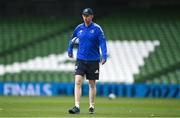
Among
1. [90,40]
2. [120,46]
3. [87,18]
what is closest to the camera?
[87,18]

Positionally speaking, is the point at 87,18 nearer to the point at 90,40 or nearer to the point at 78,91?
the point at 90,40

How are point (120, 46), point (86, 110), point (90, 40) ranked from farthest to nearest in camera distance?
point (120, 46)
point (86, 110)
point (90, 40)

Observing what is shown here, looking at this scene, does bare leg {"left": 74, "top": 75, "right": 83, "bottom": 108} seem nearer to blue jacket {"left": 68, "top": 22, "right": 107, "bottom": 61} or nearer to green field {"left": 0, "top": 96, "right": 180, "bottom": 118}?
green field {"left": 0, "top": 96, "right": 180, "bottom": 118}

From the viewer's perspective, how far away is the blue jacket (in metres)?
15.9

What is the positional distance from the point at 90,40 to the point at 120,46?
1664 cm

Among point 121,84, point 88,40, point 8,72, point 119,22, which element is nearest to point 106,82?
point 121,84

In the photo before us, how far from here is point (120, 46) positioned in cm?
3253

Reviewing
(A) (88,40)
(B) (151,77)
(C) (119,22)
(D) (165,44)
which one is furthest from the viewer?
(C) (119,22)

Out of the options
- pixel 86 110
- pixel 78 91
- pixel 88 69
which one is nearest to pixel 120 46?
pixel 86 110

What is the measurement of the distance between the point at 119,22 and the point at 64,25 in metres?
2.78

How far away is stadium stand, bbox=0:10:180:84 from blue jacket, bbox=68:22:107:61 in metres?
13.1

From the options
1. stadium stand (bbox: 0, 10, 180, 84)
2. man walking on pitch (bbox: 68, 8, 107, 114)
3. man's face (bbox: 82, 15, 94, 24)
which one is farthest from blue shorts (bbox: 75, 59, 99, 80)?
stadium stand (bbox: 0, 10, 180, 84)

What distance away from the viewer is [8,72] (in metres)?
30.3

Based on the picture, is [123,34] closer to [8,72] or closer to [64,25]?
[64,25]
